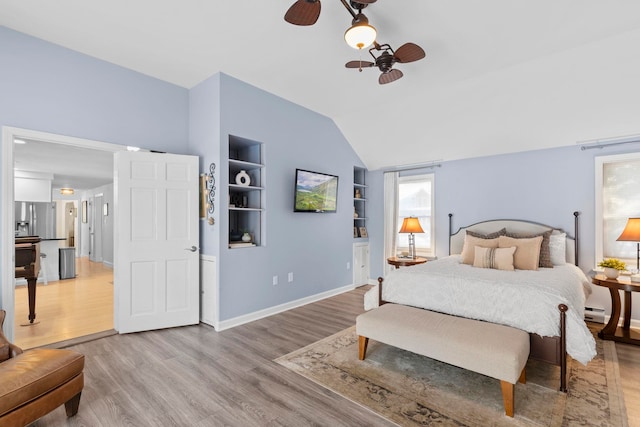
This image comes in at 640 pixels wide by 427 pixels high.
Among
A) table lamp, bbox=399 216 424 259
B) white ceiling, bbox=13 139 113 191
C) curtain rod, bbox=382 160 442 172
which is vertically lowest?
table lamp, bbox=399 216 424 259

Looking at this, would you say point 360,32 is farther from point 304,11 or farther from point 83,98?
point 83,98

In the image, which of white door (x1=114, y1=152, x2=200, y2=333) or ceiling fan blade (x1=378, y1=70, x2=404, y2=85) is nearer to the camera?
ceiling fan blade (x1=378, y1=70, x2=404, y2=85)

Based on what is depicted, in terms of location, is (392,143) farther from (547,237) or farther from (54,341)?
(54,341)

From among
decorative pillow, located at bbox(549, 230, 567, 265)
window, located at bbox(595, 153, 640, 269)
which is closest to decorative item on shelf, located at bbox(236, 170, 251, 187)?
decorative pillow, located at bbox(549, 230, 567, 265)

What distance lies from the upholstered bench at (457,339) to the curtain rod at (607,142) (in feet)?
10.3

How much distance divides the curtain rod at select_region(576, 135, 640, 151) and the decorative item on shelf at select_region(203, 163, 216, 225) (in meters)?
4.79

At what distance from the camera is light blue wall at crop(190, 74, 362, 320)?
387 cm

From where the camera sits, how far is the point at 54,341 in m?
3.38

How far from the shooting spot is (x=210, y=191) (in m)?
3.93

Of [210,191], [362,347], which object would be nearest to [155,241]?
[210,191]

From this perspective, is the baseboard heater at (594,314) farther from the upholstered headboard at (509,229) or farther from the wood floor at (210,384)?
the wood floor at (210,384)

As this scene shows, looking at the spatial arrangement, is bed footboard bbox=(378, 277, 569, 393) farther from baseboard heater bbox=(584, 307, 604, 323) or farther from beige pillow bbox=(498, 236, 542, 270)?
baseboard heater bbox=(584, 307, 604, 323)

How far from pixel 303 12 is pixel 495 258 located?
333 centimetres

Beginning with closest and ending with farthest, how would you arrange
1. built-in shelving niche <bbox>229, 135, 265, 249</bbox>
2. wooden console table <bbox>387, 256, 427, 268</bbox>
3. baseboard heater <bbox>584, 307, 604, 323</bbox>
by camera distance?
baseboard heater <bbox>584, 307, 604, 323</bbox> → built-in shelving niche <bbox>229, 135, 265, 249</bbox> → wooden console table <bbox>387, 256, 427, 268</bbox>
